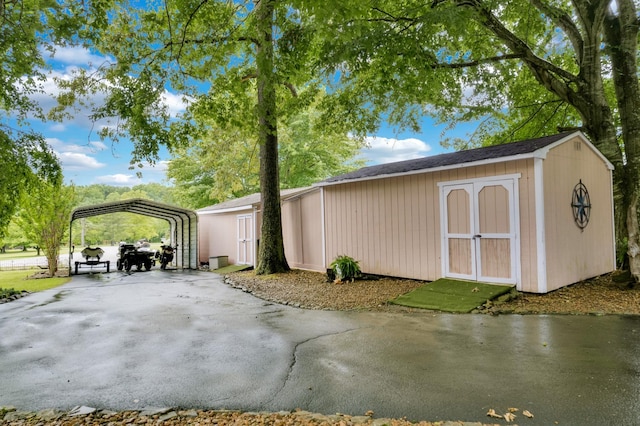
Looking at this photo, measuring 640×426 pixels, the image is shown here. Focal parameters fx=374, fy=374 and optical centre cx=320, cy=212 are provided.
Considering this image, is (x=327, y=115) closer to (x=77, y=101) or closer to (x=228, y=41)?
(x=228, y=41)

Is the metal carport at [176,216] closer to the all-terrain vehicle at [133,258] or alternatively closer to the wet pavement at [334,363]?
the all-terrain vehicle at [133,258]

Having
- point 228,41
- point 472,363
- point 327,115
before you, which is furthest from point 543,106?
point 472,363

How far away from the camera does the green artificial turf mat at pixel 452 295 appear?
6156 mm

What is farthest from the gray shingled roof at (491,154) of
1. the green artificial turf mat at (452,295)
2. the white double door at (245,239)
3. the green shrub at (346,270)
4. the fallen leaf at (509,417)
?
the white double door at (245,239)

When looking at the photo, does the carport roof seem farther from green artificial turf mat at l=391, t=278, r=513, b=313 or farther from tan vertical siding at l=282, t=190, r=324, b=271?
green artificial turf mat at l=391, t=278, r=513, b=313

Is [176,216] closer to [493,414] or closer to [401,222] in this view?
[401,222]

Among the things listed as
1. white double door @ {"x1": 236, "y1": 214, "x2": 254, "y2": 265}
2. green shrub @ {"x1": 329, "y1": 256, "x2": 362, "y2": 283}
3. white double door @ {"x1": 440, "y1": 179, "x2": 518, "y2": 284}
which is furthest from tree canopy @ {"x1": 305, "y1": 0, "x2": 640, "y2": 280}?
white double door @ {"x1": 236, "y1": 214, "x2": 254, "y2": 265}

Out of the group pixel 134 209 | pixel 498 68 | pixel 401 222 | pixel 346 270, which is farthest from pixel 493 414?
pixel 134 209

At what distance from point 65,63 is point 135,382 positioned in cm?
829

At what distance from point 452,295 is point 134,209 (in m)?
12.8

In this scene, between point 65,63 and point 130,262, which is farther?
point 130,262

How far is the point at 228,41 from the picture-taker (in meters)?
7.63

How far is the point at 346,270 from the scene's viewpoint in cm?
913

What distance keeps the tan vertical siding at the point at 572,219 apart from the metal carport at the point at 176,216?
12.0 meters
